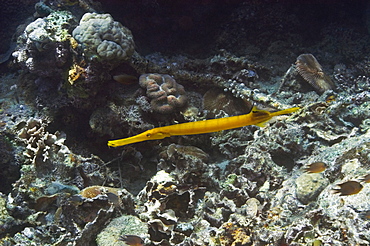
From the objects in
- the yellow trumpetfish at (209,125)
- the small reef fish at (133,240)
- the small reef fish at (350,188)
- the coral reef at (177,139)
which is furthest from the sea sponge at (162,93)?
the small reef fish at (350,188)

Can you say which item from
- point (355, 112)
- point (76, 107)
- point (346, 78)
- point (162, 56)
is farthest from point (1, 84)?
point (346, 78)

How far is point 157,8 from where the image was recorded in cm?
796

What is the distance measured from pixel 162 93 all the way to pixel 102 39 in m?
1.67

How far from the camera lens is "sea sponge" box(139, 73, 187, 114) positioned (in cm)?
523

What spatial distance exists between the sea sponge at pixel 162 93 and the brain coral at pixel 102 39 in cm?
69

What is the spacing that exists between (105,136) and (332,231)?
14.9 feet

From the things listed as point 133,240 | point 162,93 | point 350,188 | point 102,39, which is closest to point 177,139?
point 162,93

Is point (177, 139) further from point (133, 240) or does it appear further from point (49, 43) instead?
point (49, 43)

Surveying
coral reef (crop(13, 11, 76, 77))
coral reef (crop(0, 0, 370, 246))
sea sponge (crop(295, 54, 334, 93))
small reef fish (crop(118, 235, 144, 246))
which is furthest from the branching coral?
sea sponge (crop(295, 54, 334, 93))

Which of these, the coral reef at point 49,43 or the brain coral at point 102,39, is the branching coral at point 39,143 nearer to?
the coral reef at point 49,43

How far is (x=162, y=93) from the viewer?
5230mm

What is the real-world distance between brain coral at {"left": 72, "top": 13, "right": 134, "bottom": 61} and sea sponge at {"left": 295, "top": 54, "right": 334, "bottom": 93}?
3.97 meters

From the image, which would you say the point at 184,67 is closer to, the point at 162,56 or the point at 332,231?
the point at 162,56

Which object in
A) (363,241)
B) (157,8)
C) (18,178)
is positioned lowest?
(18,178)
